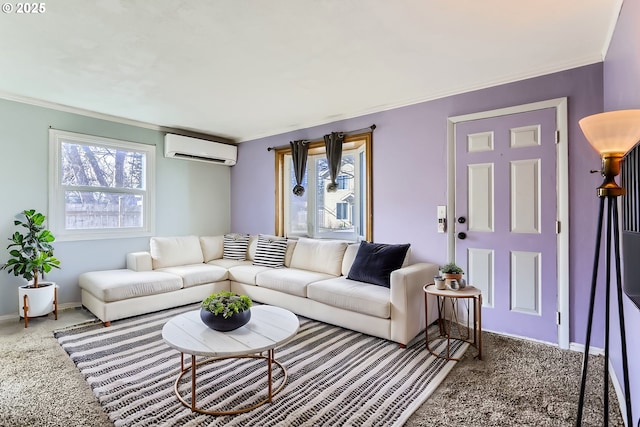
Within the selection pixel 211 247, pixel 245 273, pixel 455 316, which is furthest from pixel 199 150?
pixel 455 316

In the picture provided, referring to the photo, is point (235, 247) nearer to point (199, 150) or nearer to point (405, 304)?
point (199, 150)

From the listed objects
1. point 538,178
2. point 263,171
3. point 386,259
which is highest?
point 263,171

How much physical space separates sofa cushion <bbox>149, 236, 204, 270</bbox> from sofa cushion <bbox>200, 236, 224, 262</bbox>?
0.30 ft

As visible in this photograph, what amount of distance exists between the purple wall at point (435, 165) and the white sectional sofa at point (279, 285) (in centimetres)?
45

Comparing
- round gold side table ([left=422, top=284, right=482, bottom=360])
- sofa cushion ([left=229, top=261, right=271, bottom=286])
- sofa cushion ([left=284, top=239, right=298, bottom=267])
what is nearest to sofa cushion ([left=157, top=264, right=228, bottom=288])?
sofa cushion ([left=229, top=261, right=271, bottom=286])

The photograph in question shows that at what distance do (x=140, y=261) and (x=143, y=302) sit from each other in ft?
2.28

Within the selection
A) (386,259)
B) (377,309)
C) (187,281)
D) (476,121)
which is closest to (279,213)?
(187,281)

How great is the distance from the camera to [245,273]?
4.01 meters

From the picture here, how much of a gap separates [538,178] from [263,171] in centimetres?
350

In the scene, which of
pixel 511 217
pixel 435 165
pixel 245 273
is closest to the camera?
pixel 511 217

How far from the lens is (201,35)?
87.4 inches

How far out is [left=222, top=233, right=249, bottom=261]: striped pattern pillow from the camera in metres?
4.68

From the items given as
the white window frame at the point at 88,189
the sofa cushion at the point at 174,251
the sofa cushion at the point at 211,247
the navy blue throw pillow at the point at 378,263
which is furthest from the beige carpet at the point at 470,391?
the sofa cushion at the point at 211,247

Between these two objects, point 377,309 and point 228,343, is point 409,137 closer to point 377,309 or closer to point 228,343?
point 377,309
